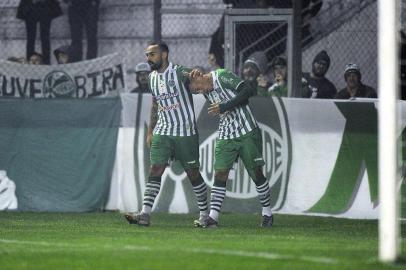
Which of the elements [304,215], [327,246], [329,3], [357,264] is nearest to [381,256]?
[357,264]

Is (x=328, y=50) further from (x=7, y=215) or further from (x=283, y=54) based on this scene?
(x=7, y=215)

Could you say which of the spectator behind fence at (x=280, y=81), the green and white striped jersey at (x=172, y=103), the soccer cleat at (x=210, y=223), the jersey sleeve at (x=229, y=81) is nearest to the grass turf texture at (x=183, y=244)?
the soccer cleat at (x=210, y=223)

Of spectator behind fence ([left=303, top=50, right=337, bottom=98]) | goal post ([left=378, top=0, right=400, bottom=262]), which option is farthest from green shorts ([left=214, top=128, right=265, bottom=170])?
goal post ([left=378, top=0, right=400, bottom=262])

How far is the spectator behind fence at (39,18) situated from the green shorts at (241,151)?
19.0ft

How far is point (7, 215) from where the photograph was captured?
1605 cm

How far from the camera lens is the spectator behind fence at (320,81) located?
17469 millimetres

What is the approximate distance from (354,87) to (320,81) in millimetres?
814

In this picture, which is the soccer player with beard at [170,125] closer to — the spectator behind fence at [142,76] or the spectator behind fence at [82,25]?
the spectator behind fence at [142,76]

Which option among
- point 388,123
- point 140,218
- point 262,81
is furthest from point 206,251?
point 262,81

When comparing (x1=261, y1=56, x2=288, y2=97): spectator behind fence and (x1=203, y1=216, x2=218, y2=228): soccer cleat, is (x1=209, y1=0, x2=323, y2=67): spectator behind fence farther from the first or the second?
(x1=203, y1=216, x2=218, y2=228): soccer cleat

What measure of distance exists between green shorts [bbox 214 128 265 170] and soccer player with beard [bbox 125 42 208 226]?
0.32m

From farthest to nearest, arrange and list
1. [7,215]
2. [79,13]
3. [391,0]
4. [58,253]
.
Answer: [79,13] → [7,215] → [58,253] → [391,0]

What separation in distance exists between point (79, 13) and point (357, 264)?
1118 cm

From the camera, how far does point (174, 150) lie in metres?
14.7
